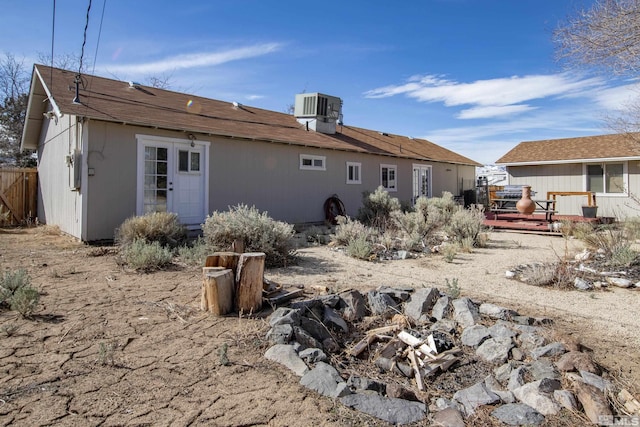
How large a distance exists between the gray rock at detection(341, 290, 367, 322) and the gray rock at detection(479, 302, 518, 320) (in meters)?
1.31

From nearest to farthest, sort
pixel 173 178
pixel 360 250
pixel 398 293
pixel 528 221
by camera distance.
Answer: pixel 398 293
pixel 360 250
pixel 173 178
pixel 528 221

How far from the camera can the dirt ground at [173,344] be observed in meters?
2.61

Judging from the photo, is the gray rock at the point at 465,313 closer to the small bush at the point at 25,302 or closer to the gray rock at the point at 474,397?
the gray rock at the point at 474,397

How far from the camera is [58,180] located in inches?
440

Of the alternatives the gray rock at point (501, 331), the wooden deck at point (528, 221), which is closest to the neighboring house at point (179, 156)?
the wooden deck at point (528, 221)

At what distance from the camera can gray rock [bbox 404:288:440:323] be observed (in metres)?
4.56

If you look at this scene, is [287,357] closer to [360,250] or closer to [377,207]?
[360,250]

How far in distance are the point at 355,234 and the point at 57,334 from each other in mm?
6451

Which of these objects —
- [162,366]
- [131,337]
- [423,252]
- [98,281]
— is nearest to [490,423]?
[162,366]

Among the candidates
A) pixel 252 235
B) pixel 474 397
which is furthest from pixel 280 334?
pixel 252 235

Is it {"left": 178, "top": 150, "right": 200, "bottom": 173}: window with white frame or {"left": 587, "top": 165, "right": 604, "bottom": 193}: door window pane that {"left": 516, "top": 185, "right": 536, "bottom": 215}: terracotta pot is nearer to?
{"left": 587, "top": 165, "right": 604, "bottom": 193}: door window pane

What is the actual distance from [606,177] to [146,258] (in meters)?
17.4

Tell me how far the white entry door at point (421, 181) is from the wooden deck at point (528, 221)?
482 cm

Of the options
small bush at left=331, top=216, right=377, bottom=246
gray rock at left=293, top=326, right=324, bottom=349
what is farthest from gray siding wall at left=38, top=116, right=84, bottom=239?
gray rock at left=293, top=326, right=324, bottom=349
